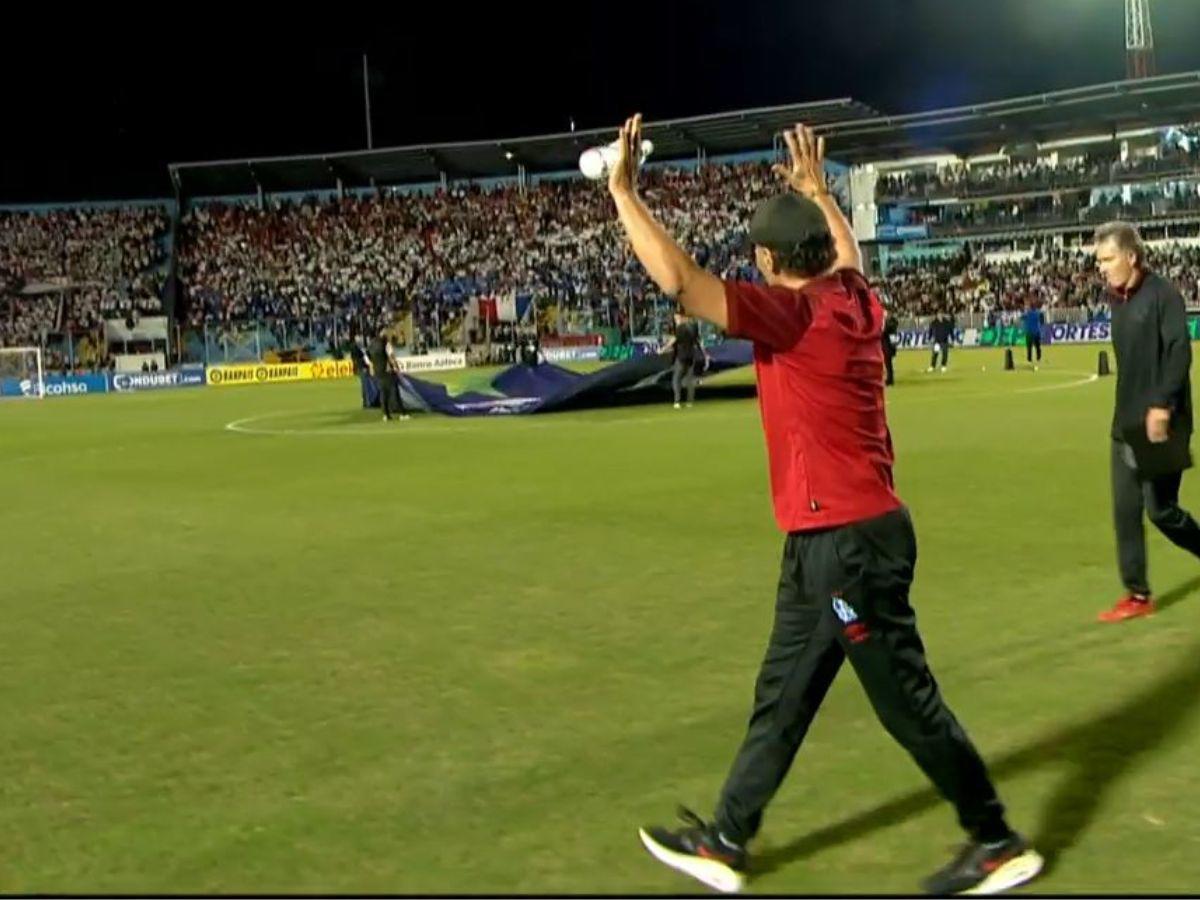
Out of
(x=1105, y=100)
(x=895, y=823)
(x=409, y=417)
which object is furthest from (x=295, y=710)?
(x=1105, y=100)

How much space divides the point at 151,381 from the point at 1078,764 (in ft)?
164

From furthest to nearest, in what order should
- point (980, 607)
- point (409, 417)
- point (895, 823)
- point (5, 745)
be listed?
point (409, 417) → point (980, 607) → point (5, 745) → point (895, 823)

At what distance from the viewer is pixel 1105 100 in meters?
60.5

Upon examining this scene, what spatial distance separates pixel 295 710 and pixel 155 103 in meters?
68.5

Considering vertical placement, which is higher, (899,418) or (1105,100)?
(1105,100)

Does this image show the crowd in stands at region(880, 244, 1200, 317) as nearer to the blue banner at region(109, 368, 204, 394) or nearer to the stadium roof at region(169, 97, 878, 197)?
the stadium roof at region(169, 97, 878, 197)

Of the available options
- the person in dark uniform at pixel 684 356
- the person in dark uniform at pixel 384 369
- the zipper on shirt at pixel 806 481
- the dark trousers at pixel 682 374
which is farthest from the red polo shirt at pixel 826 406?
the person in dark uniform at pixel 384 369

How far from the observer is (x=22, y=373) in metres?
52.0

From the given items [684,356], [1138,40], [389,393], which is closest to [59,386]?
[389,393]

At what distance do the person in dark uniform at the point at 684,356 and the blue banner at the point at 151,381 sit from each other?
1128 inches

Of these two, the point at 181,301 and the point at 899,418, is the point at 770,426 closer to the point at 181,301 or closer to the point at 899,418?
the point at 899,418

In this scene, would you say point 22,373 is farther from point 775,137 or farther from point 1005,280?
point 1005,280

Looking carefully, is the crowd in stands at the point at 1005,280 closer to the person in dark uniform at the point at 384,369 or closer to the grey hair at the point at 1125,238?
the person in dark uniform at the point at 384,369

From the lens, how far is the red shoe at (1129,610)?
7.82 meters
